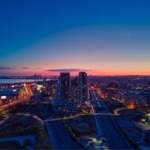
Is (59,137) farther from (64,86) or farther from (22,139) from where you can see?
(64,86)

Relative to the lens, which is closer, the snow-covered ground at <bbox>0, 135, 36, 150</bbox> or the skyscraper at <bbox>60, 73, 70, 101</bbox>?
the snow-covered ground at <bbox>0, 135, 36, 150</bbox>

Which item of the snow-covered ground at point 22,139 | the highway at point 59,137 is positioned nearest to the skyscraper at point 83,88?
the highway at point 59,137

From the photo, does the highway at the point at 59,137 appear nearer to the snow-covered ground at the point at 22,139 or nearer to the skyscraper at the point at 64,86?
the snow-covered ground at the point at 22,139

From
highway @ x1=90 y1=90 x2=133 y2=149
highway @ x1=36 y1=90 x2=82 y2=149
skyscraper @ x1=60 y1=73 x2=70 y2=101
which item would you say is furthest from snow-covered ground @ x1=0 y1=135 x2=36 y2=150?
skyscraper @ x1=60 y1=73 x2=70 y2=101

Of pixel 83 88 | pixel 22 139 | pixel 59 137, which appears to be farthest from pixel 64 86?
pixel 22 139

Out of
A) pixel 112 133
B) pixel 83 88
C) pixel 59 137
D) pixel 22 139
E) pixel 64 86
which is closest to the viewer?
pixel 22 139

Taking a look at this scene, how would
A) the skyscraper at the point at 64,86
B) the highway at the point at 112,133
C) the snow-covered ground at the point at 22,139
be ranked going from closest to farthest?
the highway at the point at 112,133
the snow-covered ground at the point at 22,139
the skyscraper at the point at 64,86

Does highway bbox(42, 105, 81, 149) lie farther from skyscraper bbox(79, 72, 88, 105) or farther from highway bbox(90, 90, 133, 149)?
skyscraper bbox(79, 72, 88, 105)

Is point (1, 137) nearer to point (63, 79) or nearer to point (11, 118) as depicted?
point (11, 118)
